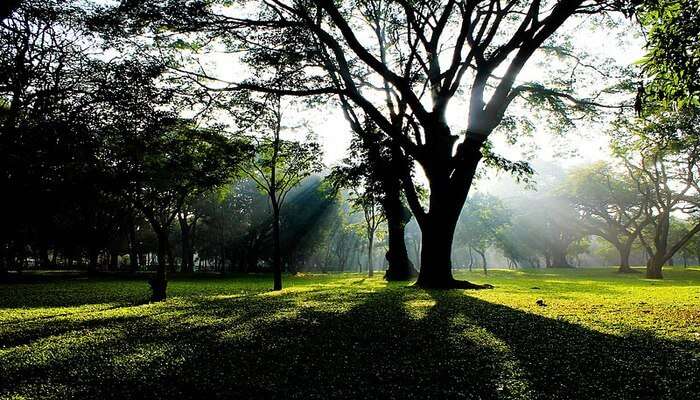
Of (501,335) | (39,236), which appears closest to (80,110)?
(501,335)

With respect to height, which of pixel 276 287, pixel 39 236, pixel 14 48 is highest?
pixel 14 48

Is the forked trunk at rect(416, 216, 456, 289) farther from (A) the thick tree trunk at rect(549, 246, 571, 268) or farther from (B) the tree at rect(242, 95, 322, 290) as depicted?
(A) the thick tree trunk at rect(549, 246, 571, 268)

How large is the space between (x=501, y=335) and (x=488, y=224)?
53.8 meters

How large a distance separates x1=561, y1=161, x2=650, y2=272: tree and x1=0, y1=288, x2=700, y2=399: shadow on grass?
54722 millimetres

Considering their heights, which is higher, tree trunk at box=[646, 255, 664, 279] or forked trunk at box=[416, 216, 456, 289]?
forked trunk at box=[416, 216, 456, 289]

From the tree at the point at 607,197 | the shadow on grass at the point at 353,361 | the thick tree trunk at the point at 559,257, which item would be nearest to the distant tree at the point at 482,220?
the tree at the point at 607,197

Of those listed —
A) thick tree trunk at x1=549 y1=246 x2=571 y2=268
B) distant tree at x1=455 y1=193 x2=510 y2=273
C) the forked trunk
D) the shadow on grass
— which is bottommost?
thick tree trunk at x1=549 y1=246 x2=571 y2=268

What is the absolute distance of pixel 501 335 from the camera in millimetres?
7566

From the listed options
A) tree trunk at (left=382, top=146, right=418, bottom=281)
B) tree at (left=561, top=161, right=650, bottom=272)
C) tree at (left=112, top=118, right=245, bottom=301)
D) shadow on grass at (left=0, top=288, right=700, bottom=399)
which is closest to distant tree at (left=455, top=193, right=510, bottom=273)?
tree at (left=561, top=161, right=650, bottom=272)

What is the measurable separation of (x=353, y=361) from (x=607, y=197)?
6254 cm

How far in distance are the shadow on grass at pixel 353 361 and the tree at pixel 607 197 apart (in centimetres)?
5472

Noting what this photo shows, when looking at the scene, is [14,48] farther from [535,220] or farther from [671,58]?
[535,220]

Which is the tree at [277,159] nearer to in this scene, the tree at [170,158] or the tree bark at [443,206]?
the tree at [170,158]

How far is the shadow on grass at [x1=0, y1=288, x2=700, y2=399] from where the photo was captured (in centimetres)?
506
